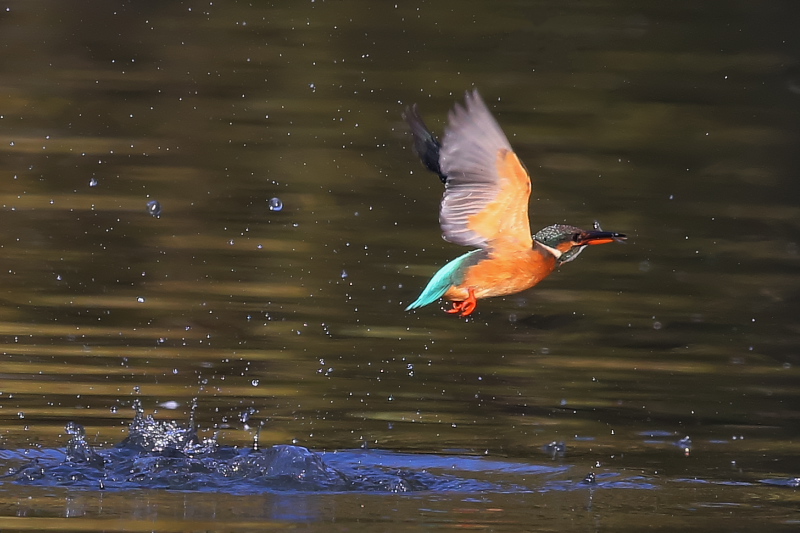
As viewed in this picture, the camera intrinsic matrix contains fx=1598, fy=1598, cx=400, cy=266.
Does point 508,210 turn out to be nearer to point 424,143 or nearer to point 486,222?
point 486,222

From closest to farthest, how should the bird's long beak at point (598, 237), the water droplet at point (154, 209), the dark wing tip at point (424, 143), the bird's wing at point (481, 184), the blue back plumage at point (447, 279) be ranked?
the bird's wing at point (481, 184)
the bird's long beak at point (598, 237)
the blue back plumage at point (447, 279)
the dark wing tip at point (424, 143)
the water droplet at point (154, 209)

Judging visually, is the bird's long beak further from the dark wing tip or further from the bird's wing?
the dark wing tip

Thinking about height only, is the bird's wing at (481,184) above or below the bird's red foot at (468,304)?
above

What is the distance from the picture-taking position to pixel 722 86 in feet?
34.9

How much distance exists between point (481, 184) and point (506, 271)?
340mm

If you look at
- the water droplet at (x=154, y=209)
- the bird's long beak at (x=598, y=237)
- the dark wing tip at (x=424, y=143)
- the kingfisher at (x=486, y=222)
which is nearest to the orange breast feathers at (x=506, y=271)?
the kingfisher at (x=486, y=222)

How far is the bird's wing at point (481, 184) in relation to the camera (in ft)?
15.5

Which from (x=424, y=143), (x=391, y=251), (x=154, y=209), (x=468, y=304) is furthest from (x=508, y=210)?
(x=154, y=209)

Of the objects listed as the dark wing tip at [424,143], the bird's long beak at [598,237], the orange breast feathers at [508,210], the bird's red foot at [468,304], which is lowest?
the bird's red foot at [468,304]

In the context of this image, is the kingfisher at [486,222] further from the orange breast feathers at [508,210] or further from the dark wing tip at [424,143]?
the dark wing tip at [424,143]

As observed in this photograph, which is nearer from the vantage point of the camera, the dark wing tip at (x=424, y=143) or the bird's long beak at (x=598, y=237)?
the bird's long beak at (x=598, y=237)

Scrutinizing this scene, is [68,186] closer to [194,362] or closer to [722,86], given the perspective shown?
[194,362]

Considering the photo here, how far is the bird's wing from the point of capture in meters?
4.73

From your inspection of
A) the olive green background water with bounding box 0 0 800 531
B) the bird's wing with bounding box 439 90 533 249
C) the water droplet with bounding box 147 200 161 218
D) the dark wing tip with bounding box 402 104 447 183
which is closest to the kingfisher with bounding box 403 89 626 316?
the bird's wing with bounding box 439 90 533 249
